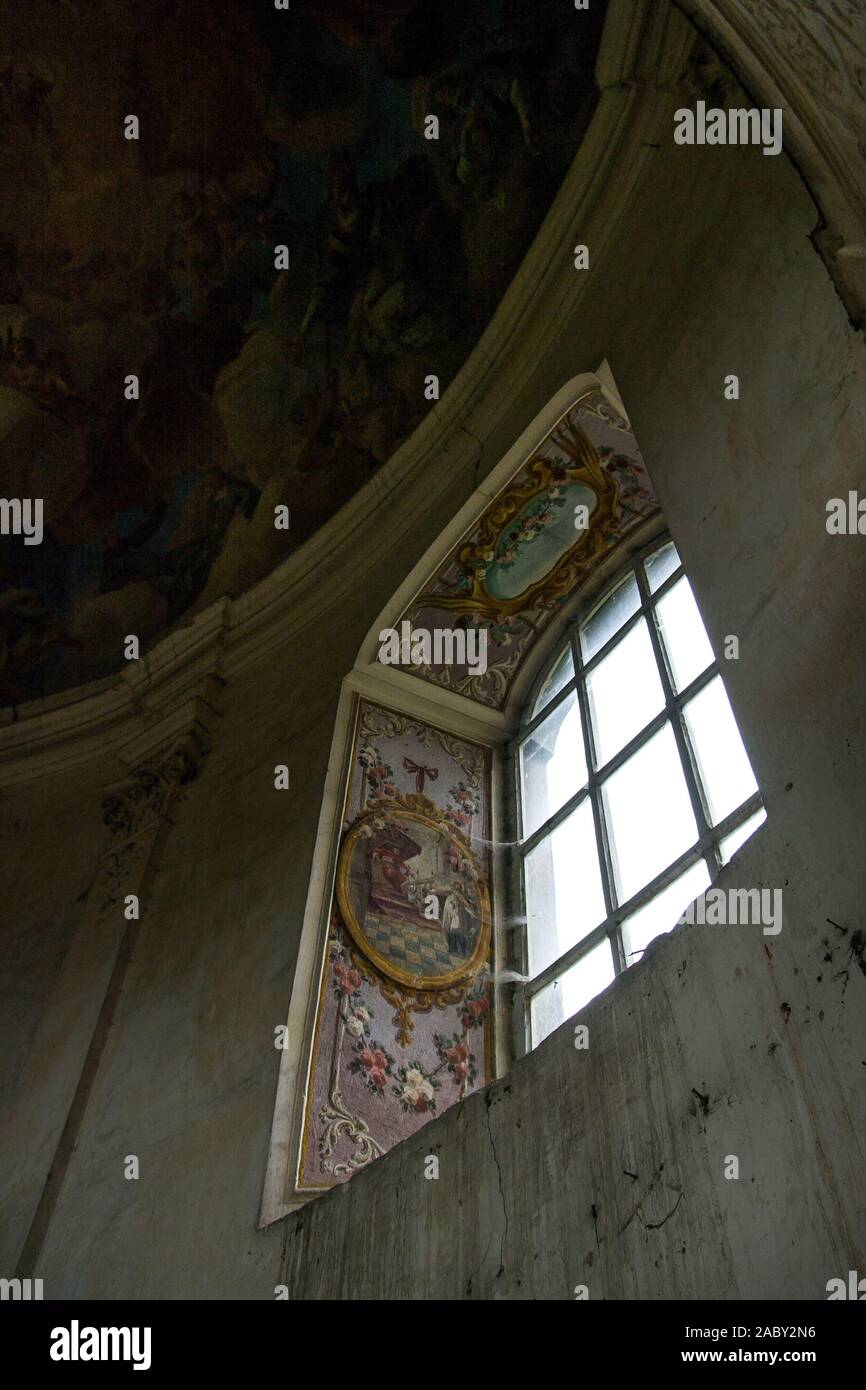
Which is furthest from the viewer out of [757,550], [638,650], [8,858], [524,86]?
[8,858]

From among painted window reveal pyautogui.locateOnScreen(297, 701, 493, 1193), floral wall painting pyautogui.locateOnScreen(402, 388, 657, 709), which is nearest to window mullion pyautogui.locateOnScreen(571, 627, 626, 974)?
floral wall painting pyautogui.locateOnScreen(402, 388, 657, 709)

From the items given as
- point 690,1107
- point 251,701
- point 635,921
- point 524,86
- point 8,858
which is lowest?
point 690,1107

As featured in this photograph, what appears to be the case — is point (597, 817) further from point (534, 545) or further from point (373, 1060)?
point (534, 545)

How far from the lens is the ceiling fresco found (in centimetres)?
770

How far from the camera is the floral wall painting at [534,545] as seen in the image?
19.2ft

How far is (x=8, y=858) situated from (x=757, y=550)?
5977 mm

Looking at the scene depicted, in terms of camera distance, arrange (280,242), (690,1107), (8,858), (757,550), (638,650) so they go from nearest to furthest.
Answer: (690,1107) → (757,550) → (638,650) → (8,858) → (280,242)

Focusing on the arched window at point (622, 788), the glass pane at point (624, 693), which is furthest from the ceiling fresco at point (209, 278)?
the glass pane at point (624, 693)

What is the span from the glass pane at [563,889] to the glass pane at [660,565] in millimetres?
1219

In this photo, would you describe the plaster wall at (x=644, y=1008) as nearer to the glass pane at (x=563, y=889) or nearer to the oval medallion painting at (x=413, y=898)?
the oval medallion painting at (x=413, y=898)

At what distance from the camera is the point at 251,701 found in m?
7.04

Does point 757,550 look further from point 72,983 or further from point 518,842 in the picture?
point 72,983

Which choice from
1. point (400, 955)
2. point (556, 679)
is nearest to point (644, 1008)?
point (400, 955)

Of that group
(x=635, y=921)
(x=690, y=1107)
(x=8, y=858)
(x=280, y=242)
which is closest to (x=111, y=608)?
(x=8, y=858)
